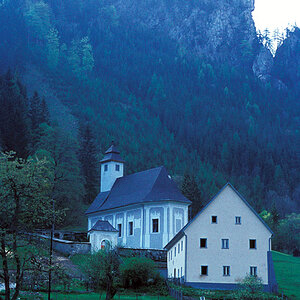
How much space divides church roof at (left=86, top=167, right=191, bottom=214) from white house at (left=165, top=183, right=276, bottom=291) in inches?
634

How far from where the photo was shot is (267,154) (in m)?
192

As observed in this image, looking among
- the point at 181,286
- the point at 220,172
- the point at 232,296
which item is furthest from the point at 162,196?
the point at 220,172

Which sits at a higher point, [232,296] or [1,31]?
[1,31]

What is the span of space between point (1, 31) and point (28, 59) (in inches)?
542

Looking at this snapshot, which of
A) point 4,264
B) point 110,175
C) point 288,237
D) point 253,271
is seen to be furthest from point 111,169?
point 4,264

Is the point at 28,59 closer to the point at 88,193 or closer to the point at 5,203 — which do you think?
the point at 88,193

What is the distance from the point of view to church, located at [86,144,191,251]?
6400 centimetres

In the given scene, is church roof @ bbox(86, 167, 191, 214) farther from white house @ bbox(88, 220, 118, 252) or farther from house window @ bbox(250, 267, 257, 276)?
house window @ bbox(250, 267, 257, 276)

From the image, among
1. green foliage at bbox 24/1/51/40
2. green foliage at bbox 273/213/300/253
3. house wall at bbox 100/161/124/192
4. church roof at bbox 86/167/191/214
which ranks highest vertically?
green foliage at bbox 24/1/51/40

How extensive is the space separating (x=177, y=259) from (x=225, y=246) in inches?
189

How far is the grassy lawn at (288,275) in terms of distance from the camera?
46.6m

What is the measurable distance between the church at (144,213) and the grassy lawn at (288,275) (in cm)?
1211

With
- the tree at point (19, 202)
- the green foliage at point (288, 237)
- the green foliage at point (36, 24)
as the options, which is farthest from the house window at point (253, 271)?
the green foliage at point (36, 24)

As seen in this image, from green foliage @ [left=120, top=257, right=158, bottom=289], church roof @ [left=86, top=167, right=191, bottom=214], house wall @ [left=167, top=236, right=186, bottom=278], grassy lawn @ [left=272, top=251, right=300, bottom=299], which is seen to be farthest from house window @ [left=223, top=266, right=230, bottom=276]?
church roof @ [left=86, top=167, right=191, bottom=214]
